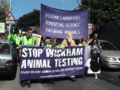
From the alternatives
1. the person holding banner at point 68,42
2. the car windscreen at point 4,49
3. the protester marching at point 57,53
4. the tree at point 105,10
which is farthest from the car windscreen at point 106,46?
the tree at point 105,10

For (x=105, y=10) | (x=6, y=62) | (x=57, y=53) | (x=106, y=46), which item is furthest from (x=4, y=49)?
(x=105, y=10)

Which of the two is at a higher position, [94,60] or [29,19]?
[29,19]

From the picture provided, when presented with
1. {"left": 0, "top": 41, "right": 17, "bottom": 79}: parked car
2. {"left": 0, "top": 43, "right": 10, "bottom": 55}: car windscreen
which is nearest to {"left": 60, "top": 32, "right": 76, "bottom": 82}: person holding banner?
{"left": 0, "top": 41, "right": 17, "bottom": 79}: parked car

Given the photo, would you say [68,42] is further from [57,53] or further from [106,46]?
[106,46]

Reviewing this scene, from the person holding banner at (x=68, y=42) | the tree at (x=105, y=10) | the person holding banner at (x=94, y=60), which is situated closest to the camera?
the person holding banner at (x=68, y=42)

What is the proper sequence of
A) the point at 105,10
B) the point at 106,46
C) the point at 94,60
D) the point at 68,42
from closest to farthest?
the point at 68,42 < the point at 94,60 < the point at 106,46 < the point at 105,10

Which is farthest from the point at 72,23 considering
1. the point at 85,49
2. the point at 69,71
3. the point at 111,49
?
the point at 111,49

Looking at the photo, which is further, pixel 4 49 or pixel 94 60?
pixel 94 60

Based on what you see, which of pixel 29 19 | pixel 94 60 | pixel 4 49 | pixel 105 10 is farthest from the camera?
pixel 29 19

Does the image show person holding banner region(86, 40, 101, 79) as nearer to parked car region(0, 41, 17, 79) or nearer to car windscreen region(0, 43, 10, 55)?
parked car region(0, 41, 17, 79)

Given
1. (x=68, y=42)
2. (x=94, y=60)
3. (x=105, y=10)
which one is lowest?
(x=94, y=60)

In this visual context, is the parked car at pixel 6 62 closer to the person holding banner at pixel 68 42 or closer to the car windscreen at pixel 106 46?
the person holding banner at pixel 68 42

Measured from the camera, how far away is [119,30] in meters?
14.0

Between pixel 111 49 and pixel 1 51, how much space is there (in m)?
6.29
